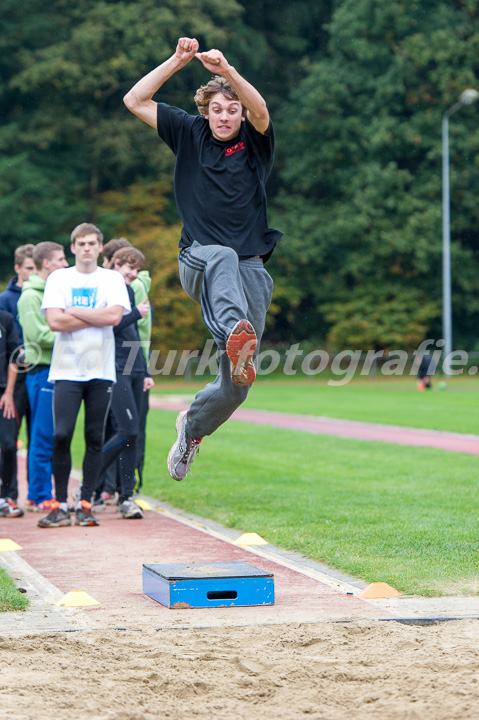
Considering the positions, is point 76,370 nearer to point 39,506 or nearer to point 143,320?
point 143,320

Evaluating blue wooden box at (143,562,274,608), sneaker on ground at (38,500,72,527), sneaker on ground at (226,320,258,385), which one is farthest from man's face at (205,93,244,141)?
sneaker on ground at (38,500,72,527)

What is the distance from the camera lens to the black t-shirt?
A: 578 centimetres

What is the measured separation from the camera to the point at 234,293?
5.46 metres

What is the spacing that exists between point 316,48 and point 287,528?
5213 cm

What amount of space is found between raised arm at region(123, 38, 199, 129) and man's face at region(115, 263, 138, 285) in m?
3.33

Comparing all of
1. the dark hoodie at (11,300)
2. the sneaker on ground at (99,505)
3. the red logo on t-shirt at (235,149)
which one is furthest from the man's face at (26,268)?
the red logo on t-shirt at (235,149)

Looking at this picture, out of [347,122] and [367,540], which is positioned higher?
[347,122]

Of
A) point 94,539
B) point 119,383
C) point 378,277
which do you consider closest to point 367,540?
point 94,539

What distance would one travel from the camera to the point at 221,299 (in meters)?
5.43

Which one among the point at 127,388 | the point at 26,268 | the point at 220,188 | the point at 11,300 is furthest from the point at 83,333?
the point at 220,188

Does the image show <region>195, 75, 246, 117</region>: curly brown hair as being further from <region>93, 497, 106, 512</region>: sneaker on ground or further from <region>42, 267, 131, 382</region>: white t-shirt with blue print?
<region>93, 497, 106, 512</region>: sneaker on ground

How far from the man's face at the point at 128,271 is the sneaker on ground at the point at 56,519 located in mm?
2252

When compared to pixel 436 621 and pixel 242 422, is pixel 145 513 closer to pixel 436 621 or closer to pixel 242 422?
pixel 436 621

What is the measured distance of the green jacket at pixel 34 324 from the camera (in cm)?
929
